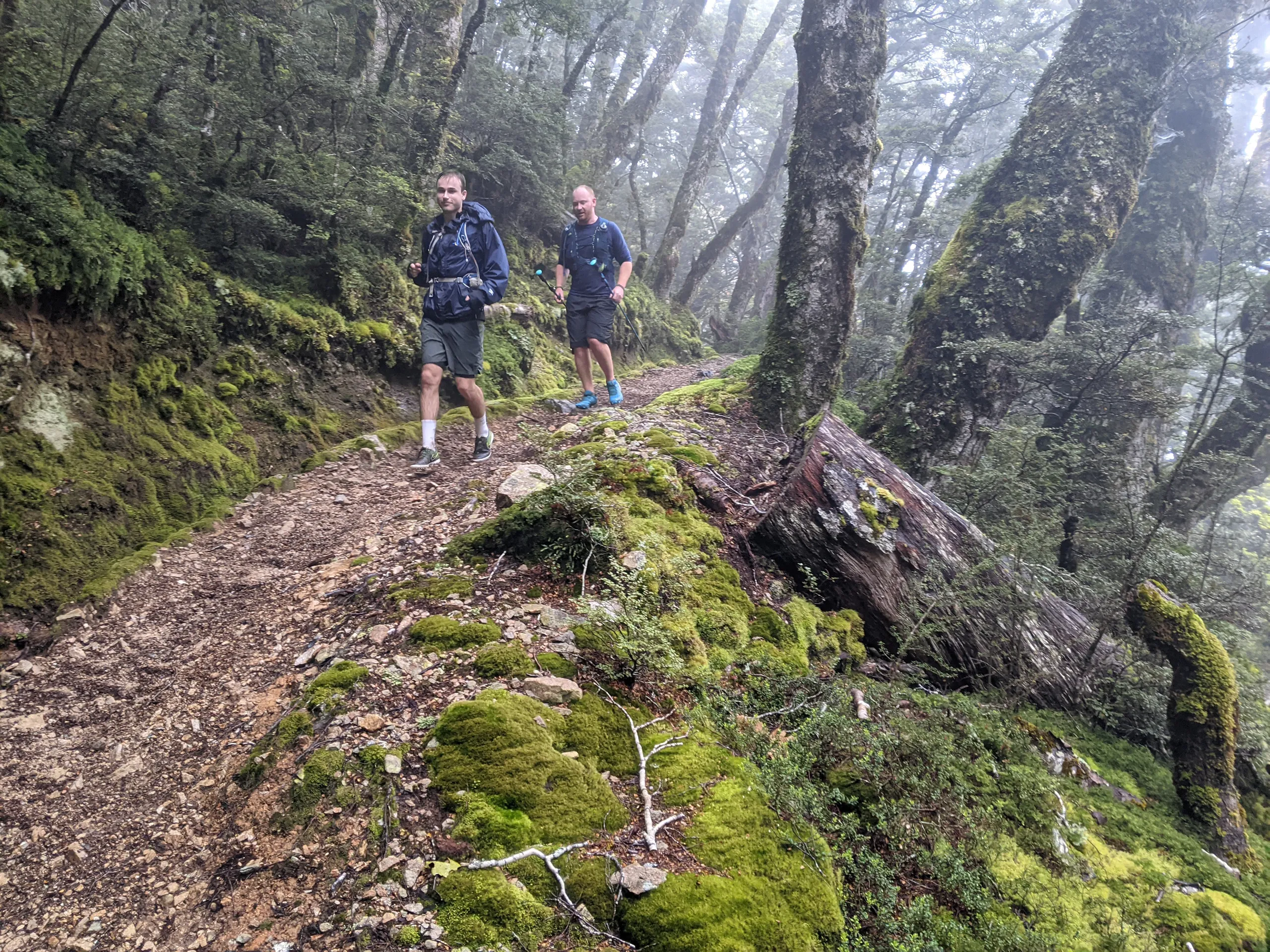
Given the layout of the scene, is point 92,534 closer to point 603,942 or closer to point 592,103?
point 603,942

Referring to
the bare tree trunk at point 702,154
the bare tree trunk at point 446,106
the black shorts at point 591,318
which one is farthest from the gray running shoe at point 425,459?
the bare tree trunk at point 702,154

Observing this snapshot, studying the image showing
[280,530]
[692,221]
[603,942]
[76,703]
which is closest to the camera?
[603,942]

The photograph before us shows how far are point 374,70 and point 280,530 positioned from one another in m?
8.90

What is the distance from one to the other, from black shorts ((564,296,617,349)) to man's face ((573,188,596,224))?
3.23 ft

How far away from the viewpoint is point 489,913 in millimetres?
1874

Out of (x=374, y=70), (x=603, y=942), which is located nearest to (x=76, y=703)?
(x=603, y=942)

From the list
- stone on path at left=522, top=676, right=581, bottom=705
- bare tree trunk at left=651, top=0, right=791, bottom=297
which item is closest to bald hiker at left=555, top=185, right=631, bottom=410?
stone on path at left=522, top=676, right=581, bottom=705

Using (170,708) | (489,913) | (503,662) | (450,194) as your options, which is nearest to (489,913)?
(489,913)

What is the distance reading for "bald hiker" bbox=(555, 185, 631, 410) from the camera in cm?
738

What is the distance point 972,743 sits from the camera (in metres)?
3.35

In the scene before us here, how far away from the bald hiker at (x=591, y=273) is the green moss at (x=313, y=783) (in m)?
5.99

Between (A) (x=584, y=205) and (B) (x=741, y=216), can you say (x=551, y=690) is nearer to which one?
(A) (x=584, y=205)

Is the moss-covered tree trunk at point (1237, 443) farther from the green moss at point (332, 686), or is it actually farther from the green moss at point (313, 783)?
the green moss at point (313, 783)

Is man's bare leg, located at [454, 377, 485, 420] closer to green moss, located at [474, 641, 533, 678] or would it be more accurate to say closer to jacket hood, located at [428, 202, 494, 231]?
jacket hood, located at [428, 202, 494, 231]
